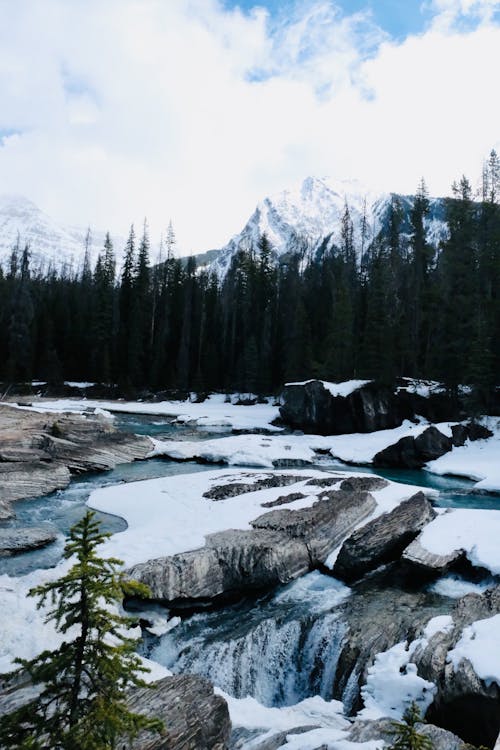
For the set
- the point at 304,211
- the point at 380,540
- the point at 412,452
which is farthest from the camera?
the point at 304,211

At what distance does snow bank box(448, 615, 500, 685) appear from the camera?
686 centimetres

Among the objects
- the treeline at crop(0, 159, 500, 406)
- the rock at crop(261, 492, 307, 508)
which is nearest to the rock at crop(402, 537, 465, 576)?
the rock at crop(261, 492, 307, 508)

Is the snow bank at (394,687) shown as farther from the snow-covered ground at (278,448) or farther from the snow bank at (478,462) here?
the snow-covered ground at (278,448)

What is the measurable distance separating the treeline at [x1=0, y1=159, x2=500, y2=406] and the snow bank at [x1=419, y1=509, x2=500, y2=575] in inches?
755

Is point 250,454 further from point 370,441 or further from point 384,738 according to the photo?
point 384,738

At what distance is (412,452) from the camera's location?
27.7 meters

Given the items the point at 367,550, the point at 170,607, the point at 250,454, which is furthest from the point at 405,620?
the point at 250,454

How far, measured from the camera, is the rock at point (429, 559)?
1112cm

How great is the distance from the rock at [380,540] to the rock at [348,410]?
21.8 meters

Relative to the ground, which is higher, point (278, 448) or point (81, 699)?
point (81, 699)

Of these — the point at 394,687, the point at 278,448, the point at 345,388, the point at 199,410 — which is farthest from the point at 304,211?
the point at 394,687

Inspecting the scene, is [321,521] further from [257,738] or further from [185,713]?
[185,713]

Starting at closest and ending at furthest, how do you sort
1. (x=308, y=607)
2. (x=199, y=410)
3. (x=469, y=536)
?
1. (x=308, y=607)
2. (x=469, y=536)
3. (x=199, y=410)

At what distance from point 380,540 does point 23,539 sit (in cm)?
930
